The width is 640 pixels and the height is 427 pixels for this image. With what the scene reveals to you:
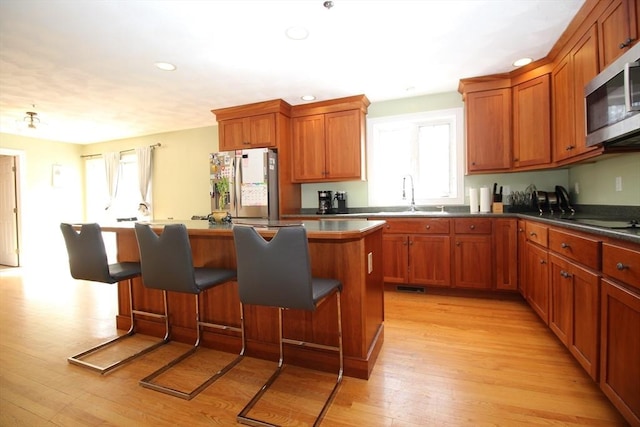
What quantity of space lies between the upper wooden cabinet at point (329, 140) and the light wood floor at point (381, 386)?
2.20m

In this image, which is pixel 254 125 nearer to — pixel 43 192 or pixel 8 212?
pixel 43 192

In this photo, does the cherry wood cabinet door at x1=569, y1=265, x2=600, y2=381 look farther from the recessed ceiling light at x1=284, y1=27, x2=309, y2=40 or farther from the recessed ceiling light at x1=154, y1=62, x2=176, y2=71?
the recessed ceiling light at x1=154, y1=62, x2=176, y2=71

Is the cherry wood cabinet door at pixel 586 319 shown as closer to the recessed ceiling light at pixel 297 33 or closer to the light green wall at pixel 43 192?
the recessed ceiling light at pixel 297 33

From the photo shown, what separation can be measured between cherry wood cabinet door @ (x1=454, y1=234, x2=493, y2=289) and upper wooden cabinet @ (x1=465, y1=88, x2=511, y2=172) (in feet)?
2.84

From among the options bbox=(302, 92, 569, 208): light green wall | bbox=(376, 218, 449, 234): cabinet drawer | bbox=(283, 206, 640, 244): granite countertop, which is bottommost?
bbox=(376, 218, 449, 234): cabinet drawer

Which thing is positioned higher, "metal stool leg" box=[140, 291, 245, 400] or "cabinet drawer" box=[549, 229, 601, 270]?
"cabinet drawer" box=[549, 229, 601, 270]

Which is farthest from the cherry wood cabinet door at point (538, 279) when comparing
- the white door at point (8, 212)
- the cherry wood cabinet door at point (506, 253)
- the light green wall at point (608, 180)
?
the white door at point (8, 212)

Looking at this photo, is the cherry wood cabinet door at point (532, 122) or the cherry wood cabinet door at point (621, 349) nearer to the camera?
the cherry wood cabinet door at point (621, 349)

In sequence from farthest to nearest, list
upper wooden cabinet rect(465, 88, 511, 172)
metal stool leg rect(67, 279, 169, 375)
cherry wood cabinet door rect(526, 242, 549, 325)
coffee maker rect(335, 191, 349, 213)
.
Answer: coffee maker rect(335, 191, 349, 213), upper wooden cabinet rect(465, 88, 511, 172), cherry wood cabinet door rect(526, 242, 549, 325), metal stool leg rect(67, 279, 169, 375)

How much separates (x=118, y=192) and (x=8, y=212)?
1.89 meters

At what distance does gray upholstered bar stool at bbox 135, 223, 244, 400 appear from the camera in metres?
1.83

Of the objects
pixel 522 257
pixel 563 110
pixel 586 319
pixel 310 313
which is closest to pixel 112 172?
pixel 310 313

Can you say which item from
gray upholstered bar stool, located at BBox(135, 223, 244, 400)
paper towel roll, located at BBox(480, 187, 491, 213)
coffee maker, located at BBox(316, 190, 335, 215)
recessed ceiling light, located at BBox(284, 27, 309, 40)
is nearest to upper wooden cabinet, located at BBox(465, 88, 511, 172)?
paper towel roll, located at BBox(480, 187, 491, 213)

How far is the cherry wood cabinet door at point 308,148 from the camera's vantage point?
421cm
